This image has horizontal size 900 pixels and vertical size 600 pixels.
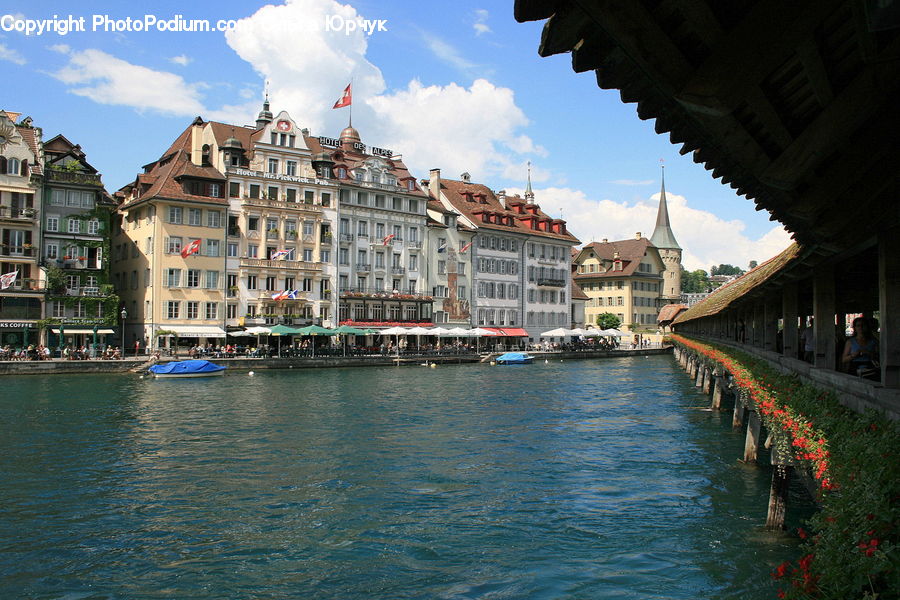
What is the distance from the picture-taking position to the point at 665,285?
4633 inches

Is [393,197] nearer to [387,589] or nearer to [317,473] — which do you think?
[317,473]

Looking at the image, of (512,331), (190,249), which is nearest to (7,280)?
(190,249)

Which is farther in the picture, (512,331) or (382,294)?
(512,331)

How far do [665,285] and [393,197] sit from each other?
60094 mm

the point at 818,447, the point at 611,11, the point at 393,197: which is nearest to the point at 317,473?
the point at 818,447

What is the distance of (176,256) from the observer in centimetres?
5812

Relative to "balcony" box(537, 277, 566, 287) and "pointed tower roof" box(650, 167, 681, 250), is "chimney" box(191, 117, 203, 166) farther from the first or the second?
"pointed tower roof" box(650, 167, 681, 250)

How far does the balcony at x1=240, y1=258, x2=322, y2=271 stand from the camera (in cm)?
6125

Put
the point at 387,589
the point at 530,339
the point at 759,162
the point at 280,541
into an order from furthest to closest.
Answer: the point at 530,339 < the point at 280,541 < the point at 387,589 < the point at 759,162

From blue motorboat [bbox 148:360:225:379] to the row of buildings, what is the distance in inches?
421

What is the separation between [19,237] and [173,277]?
10337 millimetres

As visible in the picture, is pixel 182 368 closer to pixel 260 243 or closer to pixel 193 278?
pixel 193 278

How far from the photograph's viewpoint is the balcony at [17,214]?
51438 millimetres

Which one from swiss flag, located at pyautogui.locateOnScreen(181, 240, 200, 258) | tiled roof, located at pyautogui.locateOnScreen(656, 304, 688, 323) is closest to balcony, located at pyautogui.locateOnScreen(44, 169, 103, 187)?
swiss flag, located at pyautogui.locateOnScreen(181, 240, 200, 258)
